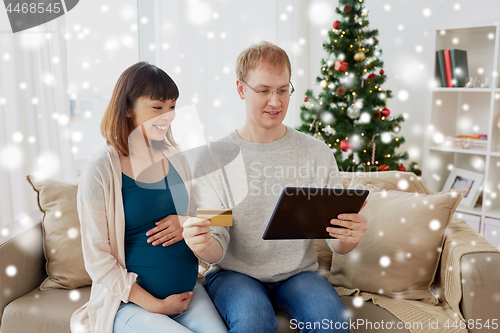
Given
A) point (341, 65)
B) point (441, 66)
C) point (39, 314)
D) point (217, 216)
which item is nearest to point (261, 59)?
point (217, 216)

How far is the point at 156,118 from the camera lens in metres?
1.19

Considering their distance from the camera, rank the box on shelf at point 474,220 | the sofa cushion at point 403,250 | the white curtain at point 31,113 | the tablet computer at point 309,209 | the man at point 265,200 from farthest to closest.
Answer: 1. the box on shelf at point 474,220
2. the white curtain at point 31,113
3. the sofa cushion at point 403,250
4. the man at point 265,200
5. the tablet computer at point 309,209

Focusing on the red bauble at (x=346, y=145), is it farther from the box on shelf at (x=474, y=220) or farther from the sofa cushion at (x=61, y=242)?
the sofa cushion at (x=61, y=242)

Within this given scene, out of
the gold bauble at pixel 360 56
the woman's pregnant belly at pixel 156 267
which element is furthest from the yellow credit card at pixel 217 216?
the gold bauble at pixel 360 56

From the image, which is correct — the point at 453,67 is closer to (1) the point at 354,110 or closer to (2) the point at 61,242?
(1) the point at 354,110

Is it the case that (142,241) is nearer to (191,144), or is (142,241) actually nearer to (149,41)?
(191,144)

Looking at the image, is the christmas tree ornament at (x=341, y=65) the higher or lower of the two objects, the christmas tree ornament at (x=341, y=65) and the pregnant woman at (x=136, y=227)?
the higher

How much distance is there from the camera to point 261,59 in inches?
50.0

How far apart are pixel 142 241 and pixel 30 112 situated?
1.15 metres

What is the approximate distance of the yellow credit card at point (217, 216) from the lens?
1.05 m

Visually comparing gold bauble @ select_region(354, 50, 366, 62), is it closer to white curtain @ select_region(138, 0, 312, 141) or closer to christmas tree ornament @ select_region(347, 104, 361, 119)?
christmas tree ornament @ select_region(347, 104, 361, 119)

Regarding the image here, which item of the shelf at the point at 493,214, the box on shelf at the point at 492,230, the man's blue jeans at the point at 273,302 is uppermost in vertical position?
the man's blue jeans at the point at 273,302

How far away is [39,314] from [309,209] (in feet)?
3.29

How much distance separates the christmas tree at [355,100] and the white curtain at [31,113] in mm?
1648
